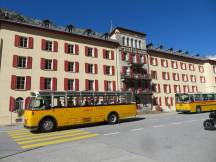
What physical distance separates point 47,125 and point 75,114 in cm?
228

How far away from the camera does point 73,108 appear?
15023 millimetres

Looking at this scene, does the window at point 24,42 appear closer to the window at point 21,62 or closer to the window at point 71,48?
the window at point 21,62

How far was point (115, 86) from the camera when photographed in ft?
109

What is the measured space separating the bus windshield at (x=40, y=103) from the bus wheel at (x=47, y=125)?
37.0 inches

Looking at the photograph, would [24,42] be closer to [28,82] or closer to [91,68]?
[28,82]

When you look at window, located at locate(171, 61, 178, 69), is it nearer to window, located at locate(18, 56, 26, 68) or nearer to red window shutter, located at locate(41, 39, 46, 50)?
red window shutter, located at locate(41, 39, 46, 50)

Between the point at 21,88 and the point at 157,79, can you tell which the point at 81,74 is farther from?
the point at 157,79

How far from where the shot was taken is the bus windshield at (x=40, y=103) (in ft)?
44.4

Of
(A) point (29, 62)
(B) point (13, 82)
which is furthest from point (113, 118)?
(A) point (29, 62)

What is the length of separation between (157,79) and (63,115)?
29.3m

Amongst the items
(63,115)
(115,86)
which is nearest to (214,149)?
(63,115)

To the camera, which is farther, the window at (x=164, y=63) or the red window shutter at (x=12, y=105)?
the window at (x=164, y=63)

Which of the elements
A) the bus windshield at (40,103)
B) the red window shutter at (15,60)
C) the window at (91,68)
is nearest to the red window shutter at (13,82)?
the red window shutter at (15,60)

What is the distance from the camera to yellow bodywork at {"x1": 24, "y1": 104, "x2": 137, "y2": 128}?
43.4ft
